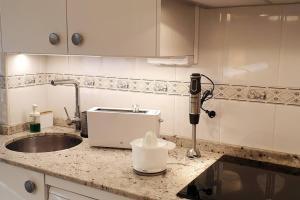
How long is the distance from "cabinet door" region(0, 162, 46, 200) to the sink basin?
0.30 m

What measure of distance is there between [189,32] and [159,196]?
77 centimetres

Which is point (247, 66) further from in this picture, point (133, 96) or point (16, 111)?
point (16, 111)

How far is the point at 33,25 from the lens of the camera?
1599 millimetres

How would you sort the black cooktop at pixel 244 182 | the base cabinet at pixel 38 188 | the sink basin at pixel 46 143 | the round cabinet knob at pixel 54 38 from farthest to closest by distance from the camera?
the sink basin at pixel 46 143 < the round cabinet knob at pixel 54 38 < the base cabinet at pixel 38 188 < the black cooktop at pixel 244 182

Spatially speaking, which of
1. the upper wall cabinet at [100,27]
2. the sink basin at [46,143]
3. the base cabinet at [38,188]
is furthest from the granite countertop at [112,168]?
the upper wall cabinet at [100,27]

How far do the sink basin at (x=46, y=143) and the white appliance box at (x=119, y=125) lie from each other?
0.91 ft

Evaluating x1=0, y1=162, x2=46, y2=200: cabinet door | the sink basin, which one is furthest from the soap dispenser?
x1=0, y1=162, x2=46, y2=200: cabinet door

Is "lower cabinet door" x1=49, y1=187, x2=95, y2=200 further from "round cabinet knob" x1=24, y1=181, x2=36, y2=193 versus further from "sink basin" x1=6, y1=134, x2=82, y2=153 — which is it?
"sink basin" x1=6, y1=134, x2=82, y2=153

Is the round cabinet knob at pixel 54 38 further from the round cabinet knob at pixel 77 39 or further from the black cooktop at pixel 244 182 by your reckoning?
the black cooktop at pixel 244 182

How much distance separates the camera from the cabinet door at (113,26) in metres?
1.28

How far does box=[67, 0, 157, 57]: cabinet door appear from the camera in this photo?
1282 millimetres

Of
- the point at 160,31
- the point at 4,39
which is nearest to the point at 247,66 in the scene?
the point at 160,31

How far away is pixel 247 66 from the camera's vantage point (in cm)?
149

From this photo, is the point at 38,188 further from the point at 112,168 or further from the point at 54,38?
the point at 54,38
